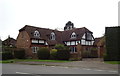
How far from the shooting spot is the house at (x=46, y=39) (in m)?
38.2

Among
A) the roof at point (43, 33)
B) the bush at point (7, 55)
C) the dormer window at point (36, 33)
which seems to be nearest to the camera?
the bush at point (7, 55)

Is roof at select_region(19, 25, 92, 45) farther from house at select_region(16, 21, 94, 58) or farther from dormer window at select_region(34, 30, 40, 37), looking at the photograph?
dormer window at select_region(34, 30, 40, 37)

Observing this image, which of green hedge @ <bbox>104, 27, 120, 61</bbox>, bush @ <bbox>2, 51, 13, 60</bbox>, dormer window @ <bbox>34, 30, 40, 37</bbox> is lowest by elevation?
bush @ <bbox>2, 51, 13, 60</bbox>

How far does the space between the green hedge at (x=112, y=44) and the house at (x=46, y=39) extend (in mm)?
14976

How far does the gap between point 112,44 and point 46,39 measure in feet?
64.3

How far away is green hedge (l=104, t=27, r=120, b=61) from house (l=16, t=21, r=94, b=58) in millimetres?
14976

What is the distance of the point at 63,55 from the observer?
3034 cm

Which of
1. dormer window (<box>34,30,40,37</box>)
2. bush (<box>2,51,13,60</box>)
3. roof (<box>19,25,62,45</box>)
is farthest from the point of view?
dormer window (<box>34,30,40,37</box>)

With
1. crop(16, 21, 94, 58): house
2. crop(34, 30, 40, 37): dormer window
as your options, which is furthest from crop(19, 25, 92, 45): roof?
crop(34, 30, 40, 37): dormer window

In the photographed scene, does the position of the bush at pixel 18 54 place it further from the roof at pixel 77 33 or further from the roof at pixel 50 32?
the roof at pixel 77 33

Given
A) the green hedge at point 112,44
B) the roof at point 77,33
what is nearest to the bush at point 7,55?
the roof at point 77,33

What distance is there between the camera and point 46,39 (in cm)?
4091

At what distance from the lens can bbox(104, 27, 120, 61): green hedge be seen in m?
24.4

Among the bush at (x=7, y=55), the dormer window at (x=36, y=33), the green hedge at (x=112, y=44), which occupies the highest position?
the dormer window at (x=36, y=33)
